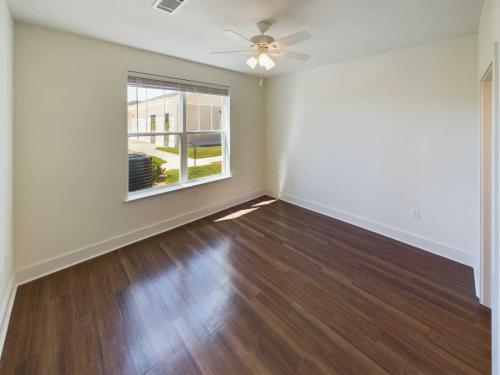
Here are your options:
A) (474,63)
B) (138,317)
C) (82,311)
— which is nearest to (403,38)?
(474,63)

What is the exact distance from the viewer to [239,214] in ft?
13.7

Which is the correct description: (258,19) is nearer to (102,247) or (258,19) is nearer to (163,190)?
(163,190)

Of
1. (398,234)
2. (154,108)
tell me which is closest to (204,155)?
(154,108)

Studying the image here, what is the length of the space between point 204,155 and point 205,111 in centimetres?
72

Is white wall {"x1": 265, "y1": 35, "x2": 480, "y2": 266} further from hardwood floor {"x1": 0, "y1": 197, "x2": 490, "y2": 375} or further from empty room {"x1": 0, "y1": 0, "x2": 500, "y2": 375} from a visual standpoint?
hardwood floor {"x1": 0, "y1": 197, "x2": 490, "y2": 375}

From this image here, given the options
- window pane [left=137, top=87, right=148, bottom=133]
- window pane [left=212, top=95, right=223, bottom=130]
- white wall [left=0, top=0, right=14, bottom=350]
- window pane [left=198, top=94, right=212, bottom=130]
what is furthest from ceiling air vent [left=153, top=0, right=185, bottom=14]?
window pane [left=212, top=95, right=223, bottom=130]

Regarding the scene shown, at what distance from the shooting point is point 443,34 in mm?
2469

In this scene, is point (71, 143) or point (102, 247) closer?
point (71, 143)

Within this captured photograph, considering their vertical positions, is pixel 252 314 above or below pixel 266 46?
below

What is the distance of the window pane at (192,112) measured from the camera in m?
3.65

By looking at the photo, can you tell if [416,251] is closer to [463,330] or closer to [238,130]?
[463,330]

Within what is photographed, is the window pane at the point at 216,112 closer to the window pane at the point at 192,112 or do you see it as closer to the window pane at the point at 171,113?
the window pane at the point at 192,112

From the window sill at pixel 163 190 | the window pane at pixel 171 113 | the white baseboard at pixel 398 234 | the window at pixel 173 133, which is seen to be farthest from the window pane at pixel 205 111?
Result: the white baseboard at pixel 398 234

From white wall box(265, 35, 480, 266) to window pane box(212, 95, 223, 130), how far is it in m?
1.21
